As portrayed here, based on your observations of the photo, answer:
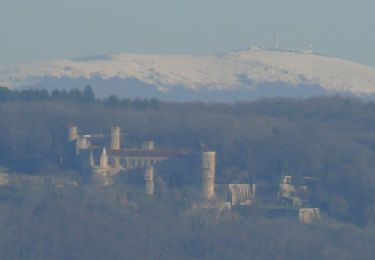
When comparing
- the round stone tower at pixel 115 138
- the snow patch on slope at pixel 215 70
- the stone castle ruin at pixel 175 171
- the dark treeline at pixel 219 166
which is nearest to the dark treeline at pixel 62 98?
the dark treeline at pixel 219 166

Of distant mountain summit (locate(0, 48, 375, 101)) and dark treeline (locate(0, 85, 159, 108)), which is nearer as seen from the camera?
dark treeline (locate(0, 85, 159, 108))

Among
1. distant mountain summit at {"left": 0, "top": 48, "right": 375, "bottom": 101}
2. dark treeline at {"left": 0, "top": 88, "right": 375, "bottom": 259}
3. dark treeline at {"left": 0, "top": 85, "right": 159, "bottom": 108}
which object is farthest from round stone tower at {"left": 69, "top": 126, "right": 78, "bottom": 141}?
distant mountain summit at {"left": 0, "top": 48, "right": 375, "bottom": 101}

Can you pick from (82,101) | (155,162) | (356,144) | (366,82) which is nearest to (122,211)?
(155,162)

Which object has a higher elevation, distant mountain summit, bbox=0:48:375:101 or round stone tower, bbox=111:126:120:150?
round stone tower, bbox=111:126:120:150

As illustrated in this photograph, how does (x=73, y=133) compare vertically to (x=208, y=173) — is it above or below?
above

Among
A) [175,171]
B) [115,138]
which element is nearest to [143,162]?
[175,171]

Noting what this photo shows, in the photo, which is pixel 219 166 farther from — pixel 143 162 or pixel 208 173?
pixel 208 173

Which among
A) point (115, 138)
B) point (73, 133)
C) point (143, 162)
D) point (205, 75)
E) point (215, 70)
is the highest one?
point (73, 133)

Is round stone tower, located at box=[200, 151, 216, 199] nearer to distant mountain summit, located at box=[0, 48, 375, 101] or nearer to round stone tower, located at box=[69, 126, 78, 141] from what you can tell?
round stone tower, located at box=[69, 126, 78, 141]
